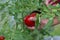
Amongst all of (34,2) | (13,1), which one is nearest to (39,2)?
(34,2)

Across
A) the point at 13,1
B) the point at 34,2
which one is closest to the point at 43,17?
the point at 34,2

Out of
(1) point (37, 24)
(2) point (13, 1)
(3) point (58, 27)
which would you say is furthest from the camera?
(2) point (13, 1)

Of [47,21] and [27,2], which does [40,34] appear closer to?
[47,21]

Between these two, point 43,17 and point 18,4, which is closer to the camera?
point 43,17

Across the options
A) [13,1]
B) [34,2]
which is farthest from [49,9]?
[13,1]

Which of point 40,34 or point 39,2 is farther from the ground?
point 39,2

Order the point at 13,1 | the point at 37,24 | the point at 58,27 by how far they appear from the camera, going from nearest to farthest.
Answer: the point at 37,24
the point at 58,27
the point at 13,1

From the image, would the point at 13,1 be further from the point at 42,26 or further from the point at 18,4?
the point at 42,26

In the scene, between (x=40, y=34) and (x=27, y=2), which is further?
(x=27, y=2)

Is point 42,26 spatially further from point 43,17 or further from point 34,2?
point 34,2
